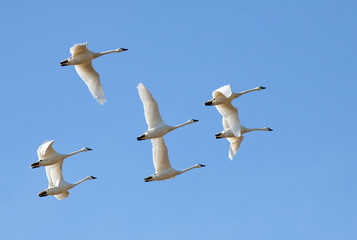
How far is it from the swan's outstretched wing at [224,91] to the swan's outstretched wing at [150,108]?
3.58m

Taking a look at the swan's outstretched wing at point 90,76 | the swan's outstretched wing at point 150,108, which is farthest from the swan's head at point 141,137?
the swan's outstretched wing at point 90,76

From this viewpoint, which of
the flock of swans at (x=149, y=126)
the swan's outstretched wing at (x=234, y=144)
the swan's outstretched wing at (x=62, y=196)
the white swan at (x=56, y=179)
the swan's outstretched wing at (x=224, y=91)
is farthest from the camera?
the swan's outstretched wing at (x=234, y=144)

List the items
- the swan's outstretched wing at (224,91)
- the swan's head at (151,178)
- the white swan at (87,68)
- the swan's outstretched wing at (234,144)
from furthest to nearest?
1. the swan's outstretched wing at (234,144)
2. the swan's head at (151,178)
3. the white swan at (87,68)
4. the swan's outstretched wing at (224,91)

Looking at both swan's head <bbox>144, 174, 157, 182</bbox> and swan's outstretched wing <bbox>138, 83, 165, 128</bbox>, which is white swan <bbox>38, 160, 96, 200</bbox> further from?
swan's outstretched wing <bbox>138, 83, 165, 128</bbox>

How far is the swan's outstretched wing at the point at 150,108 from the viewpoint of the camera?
69062 mm

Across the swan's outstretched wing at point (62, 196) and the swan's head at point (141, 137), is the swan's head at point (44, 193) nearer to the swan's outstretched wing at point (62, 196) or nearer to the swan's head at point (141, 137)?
the swan's outstretched wing at point (62, 196)

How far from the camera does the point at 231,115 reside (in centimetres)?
7206

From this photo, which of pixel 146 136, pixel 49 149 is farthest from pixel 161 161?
pixel 49 149

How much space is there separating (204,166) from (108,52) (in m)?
9.71

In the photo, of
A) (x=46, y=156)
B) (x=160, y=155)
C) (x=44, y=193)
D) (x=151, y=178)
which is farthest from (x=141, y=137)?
(x=44, y=193)

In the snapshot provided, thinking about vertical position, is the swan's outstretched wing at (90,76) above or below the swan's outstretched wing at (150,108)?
above

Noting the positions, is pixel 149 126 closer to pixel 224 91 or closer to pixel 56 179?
pixel 224 91

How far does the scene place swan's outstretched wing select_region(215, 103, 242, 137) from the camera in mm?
71938

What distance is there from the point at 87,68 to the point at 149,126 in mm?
5496
